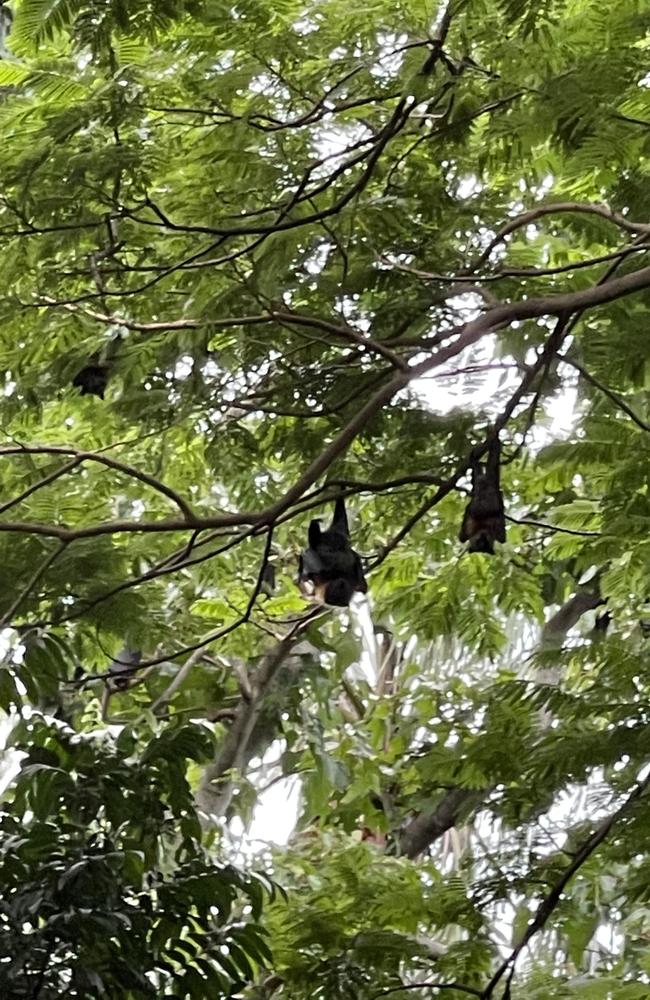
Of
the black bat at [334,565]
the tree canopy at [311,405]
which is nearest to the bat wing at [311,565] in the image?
the black bat at [334,565]

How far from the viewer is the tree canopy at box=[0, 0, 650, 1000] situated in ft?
8.43

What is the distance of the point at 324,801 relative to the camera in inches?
177

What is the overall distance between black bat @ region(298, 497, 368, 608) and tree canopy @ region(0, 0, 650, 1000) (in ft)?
0.64

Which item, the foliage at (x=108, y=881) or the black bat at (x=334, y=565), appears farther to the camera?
the black bat at (x=334, y=565)

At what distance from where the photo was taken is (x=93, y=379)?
3236 millimetres

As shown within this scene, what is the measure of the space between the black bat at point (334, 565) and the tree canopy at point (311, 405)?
19 cm

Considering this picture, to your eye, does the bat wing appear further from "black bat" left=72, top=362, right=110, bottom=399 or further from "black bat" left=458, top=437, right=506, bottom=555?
"black bat" left=72, top=362, right=110, bottom=399

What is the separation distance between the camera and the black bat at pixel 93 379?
3.20 meters

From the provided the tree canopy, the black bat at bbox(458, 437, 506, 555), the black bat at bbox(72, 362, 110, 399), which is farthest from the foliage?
the black bat at bbox(72, 362, 110, 399)

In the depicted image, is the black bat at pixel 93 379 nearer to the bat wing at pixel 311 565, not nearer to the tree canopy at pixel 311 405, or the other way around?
the tree canopy at pixel 311 405

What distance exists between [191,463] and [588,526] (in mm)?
1255

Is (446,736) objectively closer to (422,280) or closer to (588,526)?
(588,526)

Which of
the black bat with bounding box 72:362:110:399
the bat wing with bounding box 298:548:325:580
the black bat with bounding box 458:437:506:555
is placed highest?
the black bat with bounding box 72:362:110:399

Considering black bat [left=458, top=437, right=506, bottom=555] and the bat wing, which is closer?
black bat [left=458, top=437, right=506, bottom=555]
